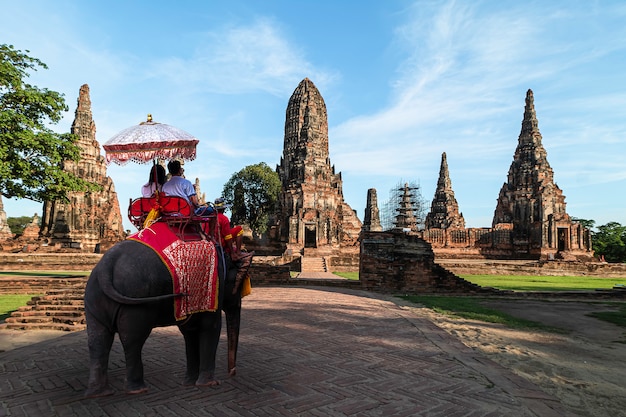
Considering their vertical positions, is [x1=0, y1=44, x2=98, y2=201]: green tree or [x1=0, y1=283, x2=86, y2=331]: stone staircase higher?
[x1=0, y1=44, x2=98, y2=201]: green tree

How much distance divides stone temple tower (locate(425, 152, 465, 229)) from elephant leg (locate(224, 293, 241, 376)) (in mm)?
51137

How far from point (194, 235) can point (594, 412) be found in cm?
409

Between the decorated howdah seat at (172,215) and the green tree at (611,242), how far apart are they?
54.3 metres

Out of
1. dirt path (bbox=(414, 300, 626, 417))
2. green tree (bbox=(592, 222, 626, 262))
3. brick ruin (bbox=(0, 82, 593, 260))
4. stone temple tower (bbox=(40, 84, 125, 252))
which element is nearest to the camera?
dirt path (bbox=(414, 300, 626, 417))

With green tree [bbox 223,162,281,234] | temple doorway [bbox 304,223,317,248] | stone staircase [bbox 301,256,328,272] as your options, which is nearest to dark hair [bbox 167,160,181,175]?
stone staircase [bbox 301,256,328,272]

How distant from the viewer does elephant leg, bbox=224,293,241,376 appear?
4484mm

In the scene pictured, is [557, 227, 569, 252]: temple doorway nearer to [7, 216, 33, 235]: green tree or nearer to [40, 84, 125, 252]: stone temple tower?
[40, 84, 125, 252]: stone temple tower

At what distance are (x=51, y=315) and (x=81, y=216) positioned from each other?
30610mm

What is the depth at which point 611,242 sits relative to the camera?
159 ft

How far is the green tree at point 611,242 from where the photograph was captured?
46.4 meters

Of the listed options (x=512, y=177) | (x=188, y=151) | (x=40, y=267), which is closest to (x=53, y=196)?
(x=40, y=267)

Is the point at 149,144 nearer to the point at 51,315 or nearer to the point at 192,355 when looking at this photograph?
the point at 192,355

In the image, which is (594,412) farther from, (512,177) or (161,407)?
(512,177)

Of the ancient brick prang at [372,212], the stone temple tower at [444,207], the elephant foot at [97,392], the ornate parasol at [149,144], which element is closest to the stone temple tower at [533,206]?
the stone temple tower at [444,207]
